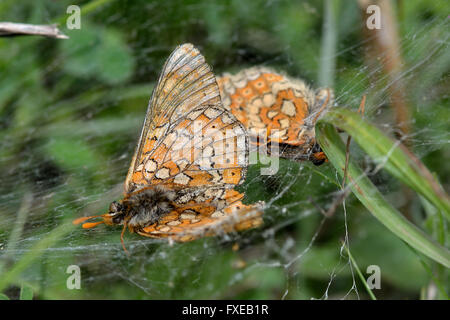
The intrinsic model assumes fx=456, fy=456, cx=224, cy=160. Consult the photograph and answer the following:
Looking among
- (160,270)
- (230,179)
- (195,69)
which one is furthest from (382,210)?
(160,270)

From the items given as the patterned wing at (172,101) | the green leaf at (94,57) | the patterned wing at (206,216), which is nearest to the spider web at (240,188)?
the green leaf at (94,57)

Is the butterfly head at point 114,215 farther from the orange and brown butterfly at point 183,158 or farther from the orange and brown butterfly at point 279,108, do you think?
the orange and brown butterfly at point 279,108

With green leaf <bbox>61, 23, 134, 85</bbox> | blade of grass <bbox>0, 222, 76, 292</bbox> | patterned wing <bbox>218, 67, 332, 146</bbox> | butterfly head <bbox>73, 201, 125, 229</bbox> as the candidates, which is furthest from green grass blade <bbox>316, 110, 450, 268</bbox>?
green leaf <bbox>61, 23, 134, 85</bbox>

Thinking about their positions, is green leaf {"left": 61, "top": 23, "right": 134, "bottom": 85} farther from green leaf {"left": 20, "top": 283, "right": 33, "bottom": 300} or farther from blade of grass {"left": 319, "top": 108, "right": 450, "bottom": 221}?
blade of grass {"left": 319, "top": 108, "right": 450, "bottom": 221}

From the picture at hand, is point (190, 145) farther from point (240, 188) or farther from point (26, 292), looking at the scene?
point (26, 292)

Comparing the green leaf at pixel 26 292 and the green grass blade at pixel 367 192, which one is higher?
the green grass blade at pixel 367 192

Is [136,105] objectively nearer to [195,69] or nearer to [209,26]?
[209,26]

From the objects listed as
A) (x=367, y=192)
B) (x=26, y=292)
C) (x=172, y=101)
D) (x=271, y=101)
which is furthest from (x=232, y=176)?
(x=26, y=292)
